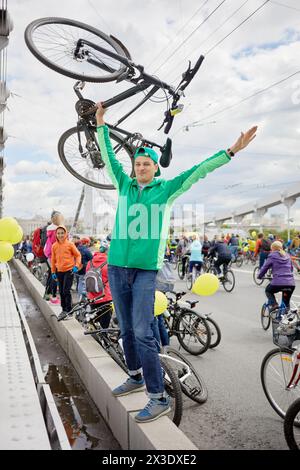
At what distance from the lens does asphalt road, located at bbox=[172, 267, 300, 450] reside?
3.50 meters

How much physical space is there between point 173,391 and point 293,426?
93 cm

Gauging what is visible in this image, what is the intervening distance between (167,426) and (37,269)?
12.6 m

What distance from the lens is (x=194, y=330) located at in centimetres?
586

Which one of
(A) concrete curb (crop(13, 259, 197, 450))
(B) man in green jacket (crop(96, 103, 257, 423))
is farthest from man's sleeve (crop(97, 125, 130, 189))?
(A) concrete curb (crop(13, 259, 197, 450))

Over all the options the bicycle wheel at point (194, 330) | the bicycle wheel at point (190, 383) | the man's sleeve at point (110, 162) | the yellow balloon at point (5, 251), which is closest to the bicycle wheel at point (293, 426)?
the bicycle wheel at point (190, 383)

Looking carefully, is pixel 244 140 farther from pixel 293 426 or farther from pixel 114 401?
pixel 114 401

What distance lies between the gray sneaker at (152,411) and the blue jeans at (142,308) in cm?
5

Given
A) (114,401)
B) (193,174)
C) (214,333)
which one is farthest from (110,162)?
(214,333)

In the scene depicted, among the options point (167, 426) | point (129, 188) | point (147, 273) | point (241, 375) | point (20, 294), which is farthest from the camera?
point (20, 294)

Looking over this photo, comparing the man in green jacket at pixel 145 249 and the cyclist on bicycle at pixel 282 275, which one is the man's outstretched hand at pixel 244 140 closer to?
the man in green jacket at pixel 145 249

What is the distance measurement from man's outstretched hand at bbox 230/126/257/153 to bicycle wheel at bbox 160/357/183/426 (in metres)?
1.83
